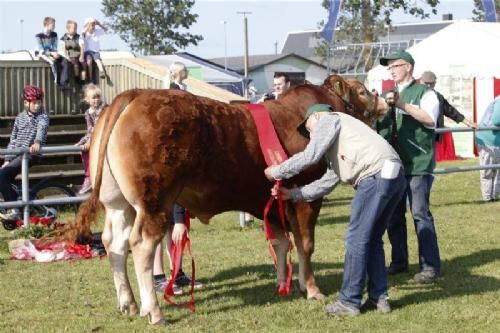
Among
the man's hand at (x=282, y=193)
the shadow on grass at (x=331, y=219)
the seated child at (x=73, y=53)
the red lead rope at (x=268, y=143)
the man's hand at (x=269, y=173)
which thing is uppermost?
the seated child at (x=73, y=53)

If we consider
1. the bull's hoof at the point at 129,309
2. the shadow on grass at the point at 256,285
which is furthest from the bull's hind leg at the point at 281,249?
the bull's hoof at the point at 129,309

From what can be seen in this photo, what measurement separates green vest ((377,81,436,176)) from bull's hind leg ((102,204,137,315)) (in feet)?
8.58

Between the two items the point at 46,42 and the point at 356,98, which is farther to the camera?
the point at 46,42

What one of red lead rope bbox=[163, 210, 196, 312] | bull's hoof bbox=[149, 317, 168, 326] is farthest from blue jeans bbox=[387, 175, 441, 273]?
bull's hoof bbox=[149, 317, 168, 326]

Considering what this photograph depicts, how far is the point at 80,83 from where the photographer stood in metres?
15.8

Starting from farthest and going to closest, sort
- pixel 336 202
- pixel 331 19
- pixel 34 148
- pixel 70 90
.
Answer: pixel 331 19 → pixel 70 90 → pixel 336 202 → pixel 34 148

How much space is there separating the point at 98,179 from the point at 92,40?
951cm

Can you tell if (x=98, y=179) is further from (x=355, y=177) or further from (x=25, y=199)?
(x=25, y=199)

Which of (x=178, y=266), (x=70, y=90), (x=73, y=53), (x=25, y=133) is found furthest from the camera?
(x=70, y=90)

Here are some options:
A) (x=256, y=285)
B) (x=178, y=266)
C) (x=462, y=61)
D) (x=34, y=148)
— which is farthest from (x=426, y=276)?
(x=462, y=61)

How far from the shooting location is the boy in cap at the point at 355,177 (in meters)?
6.70

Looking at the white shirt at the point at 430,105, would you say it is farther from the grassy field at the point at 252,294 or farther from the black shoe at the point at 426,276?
the grassy field at the point at 252,294

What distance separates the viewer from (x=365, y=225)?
22.4 ft

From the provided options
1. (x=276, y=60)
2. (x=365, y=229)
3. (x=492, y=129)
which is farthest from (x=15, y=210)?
(x=276, y=60)
